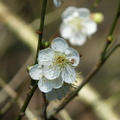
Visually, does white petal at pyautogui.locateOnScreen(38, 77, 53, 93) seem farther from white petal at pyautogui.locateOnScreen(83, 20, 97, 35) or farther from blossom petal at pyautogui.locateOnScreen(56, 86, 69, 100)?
white petal at pyautogui.locateOnScreen(83, 20, 97, 35)

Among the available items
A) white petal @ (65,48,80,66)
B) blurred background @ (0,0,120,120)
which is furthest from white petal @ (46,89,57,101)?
blurred background @ (0,0,120,120)

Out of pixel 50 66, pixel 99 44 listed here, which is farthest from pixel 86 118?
pixel 50 66

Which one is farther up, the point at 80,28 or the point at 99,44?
the point at 80,28

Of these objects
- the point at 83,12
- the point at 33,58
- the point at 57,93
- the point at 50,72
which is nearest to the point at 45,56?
the point at 50,72

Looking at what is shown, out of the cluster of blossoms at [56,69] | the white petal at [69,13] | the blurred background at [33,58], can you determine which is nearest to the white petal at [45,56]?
the cluster of blossoms at [56,69]

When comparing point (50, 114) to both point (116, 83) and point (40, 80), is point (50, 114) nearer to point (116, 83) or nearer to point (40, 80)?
point (40, 80)

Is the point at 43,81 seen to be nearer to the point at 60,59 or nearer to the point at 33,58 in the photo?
the point at 60,59
